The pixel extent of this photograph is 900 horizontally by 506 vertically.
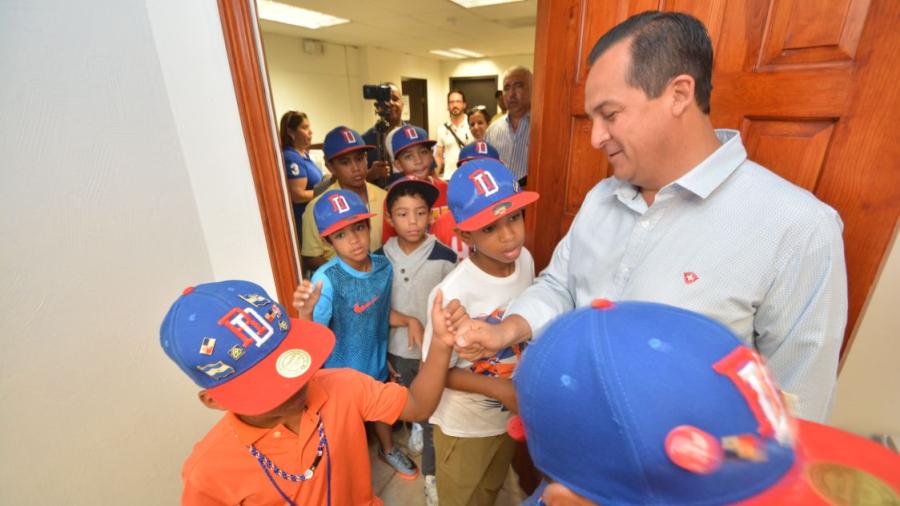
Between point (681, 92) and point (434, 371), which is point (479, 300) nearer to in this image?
point (434, 371)

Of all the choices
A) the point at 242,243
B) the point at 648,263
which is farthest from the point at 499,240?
the point at 242,243

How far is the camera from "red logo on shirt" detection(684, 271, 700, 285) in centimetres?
73

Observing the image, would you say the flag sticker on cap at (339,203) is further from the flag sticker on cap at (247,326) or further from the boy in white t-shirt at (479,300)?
the flag sticker on cap at (247,326)

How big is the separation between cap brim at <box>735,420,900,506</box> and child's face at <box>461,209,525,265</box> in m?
0.71

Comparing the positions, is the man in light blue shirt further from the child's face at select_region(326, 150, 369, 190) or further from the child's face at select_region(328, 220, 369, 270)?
the child's face at select_region(326, 150, 369, 190)

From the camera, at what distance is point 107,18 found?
1.07 m

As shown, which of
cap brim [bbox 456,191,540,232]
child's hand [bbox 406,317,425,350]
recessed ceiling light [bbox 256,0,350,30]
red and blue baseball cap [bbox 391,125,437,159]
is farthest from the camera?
recessed ceiling light [bbox 256,0,350,30]

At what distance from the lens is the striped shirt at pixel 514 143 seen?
2490 millimetres

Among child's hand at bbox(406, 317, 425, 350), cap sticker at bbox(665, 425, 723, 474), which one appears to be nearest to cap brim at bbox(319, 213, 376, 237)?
child's hand at bbox(406, 317, 425, 350)

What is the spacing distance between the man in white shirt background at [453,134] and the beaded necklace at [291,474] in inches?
138

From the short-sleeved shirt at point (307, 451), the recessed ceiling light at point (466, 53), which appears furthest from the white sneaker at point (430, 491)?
the recessed ceiling light at point (466, 53)

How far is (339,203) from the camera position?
1414mm

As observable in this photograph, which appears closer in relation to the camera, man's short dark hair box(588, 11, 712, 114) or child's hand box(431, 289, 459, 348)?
man's short dark hair box(588, 11, 712, 114)

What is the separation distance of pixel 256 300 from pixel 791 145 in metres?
1.29
